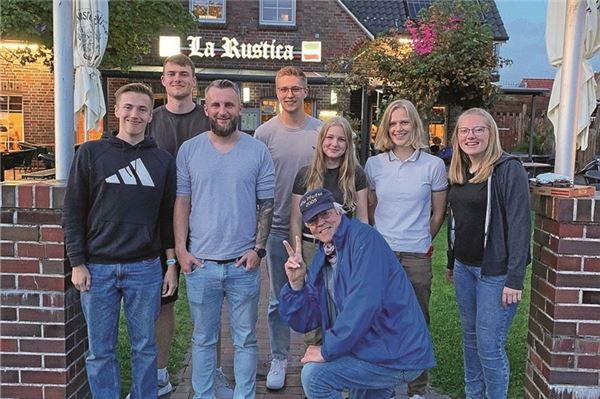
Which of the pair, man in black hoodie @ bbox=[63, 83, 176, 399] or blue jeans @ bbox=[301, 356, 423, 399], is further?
man in black hoodie @ bbox=[63, 83, 176, 399]

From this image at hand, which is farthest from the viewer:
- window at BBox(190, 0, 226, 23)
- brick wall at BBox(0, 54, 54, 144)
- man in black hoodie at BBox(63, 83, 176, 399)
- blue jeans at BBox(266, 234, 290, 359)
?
window at BBox(190, 0, 226, 23)

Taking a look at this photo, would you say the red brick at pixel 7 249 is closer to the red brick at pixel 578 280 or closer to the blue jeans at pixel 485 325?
the blue jeans at pixel 485 325

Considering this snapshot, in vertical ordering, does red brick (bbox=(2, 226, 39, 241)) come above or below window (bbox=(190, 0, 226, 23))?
below

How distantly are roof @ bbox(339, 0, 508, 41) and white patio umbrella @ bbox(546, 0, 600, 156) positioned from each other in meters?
12.7

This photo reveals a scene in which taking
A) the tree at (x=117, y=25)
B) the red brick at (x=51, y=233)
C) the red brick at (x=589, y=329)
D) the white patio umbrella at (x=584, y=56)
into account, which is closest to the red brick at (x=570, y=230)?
the red brick at (x=589, y=329)

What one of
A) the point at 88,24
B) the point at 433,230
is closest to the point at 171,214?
the point at 433,230

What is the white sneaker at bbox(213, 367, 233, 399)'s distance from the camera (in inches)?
140

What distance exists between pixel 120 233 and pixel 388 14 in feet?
49.3

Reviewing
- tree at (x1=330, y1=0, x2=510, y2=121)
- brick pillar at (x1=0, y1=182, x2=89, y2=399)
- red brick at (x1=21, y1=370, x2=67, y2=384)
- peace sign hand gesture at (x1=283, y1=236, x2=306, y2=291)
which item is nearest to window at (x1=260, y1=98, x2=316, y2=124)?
tree at (x1=330, y1=0, x2=510, y2=121)

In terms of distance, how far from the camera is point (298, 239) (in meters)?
2.86

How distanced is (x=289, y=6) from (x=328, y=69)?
354cm

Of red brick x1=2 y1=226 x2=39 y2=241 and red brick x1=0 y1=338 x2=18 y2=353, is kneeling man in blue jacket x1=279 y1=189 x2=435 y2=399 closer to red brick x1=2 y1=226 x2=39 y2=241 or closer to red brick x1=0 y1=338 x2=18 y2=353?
red brick x1=2 y1=226 x2=39 y2=241

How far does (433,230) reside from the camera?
3494mm

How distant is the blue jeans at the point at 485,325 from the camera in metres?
3.03
